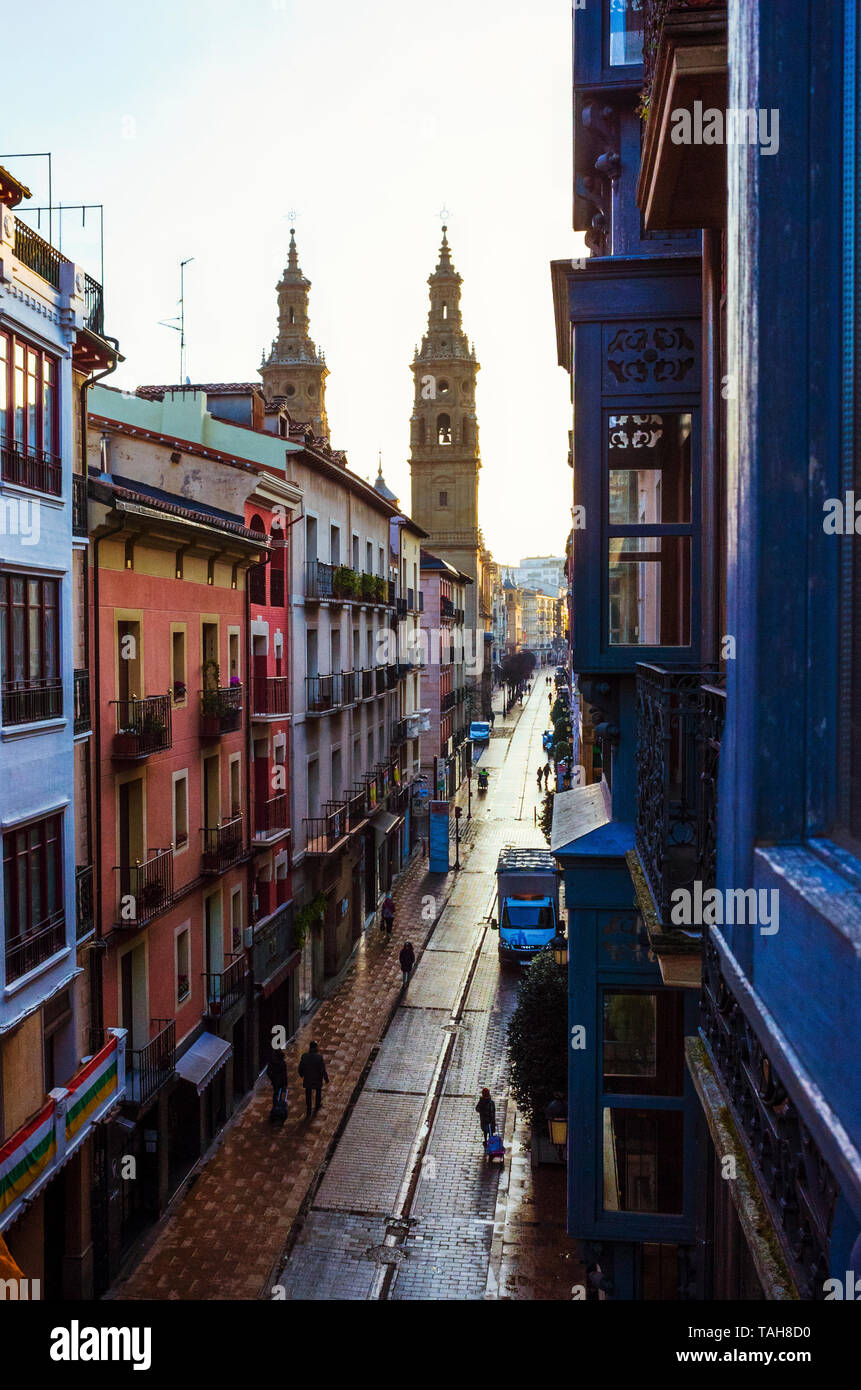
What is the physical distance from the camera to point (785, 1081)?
8.63 feet

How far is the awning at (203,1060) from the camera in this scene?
59.8 feet

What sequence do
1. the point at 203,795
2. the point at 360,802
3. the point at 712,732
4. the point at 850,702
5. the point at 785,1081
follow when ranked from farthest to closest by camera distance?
the point at 360,802 < the point at 203,795 < the point at 712,732 < the point at 850,702 < the point at 785,1081

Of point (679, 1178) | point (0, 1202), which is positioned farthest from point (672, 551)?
point (0, 1202)

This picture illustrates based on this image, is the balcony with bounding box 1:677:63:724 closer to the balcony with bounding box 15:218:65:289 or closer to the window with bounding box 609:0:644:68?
the balcony with bounding box 15:218:65:289

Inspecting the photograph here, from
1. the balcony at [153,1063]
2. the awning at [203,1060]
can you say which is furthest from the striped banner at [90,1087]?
the awning at [203,1060]

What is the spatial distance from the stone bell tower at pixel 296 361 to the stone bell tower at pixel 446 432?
7296mm

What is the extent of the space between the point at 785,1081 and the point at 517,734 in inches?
3767

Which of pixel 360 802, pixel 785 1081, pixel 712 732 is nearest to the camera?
pixel 785 1081

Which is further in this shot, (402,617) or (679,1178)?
(402,617)

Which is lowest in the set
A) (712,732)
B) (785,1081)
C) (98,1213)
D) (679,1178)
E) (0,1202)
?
(98,1213)

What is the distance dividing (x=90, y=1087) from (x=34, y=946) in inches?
103

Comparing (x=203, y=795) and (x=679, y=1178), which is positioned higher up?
(x=203, y=795)

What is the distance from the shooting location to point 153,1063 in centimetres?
1706
